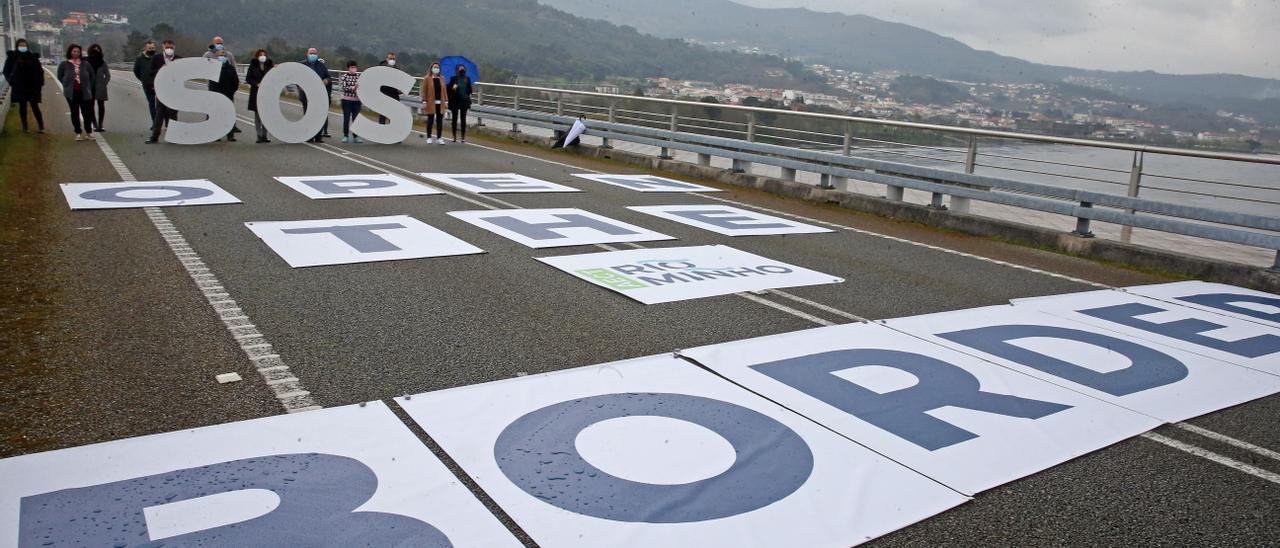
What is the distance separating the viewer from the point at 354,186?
1338 centimetres

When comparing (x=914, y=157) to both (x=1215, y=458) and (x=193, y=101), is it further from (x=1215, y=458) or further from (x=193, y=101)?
(x=193, y=101)

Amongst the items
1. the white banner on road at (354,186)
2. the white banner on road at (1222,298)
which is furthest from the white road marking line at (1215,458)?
the white banner on road at (354,186)

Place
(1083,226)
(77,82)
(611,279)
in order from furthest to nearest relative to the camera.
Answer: (77,82)
(1083,226)
(611,279)

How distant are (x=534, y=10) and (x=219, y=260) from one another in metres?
111

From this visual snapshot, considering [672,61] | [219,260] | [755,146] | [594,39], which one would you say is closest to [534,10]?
[594,39]

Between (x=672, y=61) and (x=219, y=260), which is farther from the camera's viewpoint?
(x=672, y=61)

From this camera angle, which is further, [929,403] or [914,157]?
[914,157]

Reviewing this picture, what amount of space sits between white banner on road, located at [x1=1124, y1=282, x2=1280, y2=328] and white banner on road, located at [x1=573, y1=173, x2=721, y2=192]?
8.09 m

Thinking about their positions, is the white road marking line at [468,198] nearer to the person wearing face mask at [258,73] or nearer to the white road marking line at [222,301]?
the person wearing face mask at [258,73]

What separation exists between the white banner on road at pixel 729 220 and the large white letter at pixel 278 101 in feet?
33.9

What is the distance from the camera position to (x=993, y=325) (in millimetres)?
7184

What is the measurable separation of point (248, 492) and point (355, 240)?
233 inches

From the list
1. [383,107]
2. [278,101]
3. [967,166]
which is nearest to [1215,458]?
[967,166]

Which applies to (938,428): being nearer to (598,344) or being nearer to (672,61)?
(598,344)
